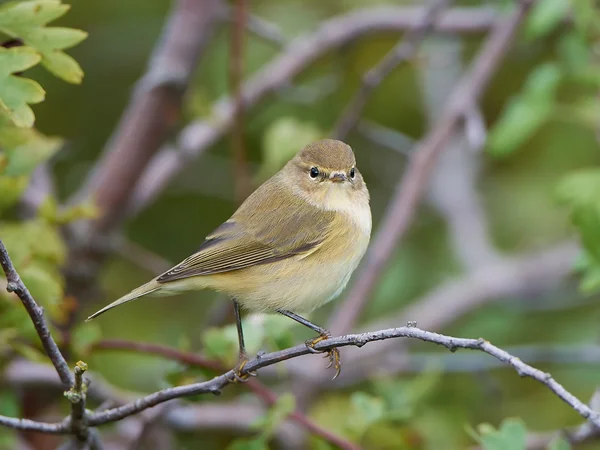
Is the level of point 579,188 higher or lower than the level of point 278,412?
higher

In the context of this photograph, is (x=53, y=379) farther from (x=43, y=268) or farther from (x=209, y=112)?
(x=209, y=112)

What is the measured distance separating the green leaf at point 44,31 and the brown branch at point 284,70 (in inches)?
72.5

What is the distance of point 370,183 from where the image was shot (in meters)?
6.58

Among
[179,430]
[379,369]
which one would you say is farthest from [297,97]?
[179,430]

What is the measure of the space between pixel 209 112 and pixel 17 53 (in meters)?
1.91

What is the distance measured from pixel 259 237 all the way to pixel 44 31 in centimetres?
118

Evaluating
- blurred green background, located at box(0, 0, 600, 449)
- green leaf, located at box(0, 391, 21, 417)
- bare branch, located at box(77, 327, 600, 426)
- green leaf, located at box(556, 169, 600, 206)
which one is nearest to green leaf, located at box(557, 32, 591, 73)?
green leaf, located at box(556, 169, 600, 206)

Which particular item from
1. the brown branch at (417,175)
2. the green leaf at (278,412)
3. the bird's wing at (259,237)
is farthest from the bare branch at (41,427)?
the brown branch at (417,175)

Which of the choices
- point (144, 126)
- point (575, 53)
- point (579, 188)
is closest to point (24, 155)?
point (144, 126)

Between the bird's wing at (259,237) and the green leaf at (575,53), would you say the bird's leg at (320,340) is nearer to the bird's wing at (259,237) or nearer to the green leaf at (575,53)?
the bird's wing at (259,237)

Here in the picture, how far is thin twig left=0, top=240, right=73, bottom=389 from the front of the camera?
7.29ft

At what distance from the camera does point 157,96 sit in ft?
14.5

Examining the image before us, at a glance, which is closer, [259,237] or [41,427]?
[41,427]

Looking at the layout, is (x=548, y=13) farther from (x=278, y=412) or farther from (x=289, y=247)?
(x=278, y=412)
